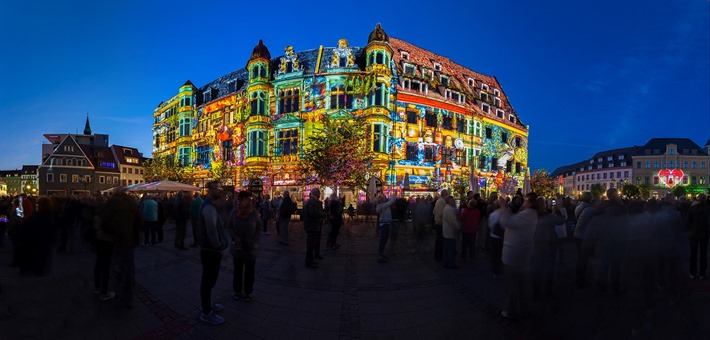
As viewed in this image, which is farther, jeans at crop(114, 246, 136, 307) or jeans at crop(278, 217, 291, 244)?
jeans at crop(278, 217, 291, 244)

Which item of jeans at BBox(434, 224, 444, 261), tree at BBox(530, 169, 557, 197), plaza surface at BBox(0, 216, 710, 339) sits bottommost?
plaza surface at BBox(0, 216, 710, 339)

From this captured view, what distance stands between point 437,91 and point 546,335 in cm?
3365

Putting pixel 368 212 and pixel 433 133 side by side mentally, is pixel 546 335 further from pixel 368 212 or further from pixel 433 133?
pixel 433 133

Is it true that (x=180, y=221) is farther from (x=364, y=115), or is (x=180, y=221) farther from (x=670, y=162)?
(x=670, y=162)

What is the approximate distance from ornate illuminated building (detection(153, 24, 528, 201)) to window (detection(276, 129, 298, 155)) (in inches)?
3.8

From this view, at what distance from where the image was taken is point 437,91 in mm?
35750

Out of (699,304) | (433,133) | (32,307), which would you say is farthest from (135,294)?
(433,133)

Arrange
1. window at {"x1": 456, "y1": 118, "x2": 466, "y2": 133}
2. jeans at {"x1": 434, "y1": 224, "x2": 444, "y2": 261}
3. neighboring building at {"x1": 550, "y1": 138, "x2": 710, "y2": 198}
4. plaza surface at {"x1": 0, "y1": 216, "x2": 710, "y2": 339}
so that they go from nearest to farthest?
1. plaza surface at {"x1": 0, "y1": 216, "x2": 710, "y2": 339}
2. jeans at {"x1": 434, "y1": 224, "x2": 444, "y2": 261}
3. window at {"x1": 456, "y1": 118, "x2": 466, "y2": 133}
4. neighboring building at {"x1": 550, "y1": 138, "x2": 710, "y2": 198}

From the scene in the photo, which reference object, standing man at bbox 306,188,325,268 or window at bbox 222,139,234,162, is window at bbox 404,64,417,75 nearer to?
window at bbox 222,139,234,162

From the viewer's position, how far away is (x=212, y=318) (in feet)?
15.5

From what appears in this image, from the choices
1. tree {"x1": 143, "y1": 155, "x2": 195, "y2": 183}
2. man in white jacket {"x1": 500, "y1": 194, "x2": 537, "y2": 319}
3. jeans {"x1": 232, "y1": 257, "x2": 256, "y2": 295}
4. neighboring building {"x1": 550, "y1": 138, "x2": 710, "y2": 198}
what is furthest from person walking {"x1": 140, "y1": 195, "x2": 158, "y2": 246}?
neighboring building {"x1": 550, "y1": 138, "x2": 710, "y2": 198}

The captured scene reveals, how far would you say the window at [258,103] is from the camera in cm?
3288

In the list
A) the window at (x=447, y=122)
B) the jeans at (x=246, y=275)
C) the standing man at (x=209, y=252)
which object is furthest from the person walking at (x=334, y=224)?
the window at (x=447, y=122)

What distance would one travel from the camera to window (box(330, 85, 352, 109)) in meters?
30.8
